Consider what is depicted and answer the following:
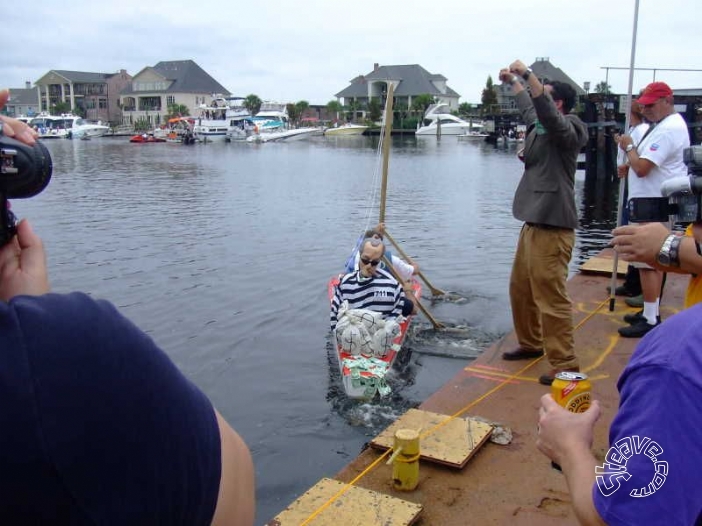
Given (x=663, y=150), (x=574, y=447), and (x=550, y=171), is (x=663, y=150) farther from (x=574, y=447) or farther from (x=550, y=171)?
(x=574, y=447)

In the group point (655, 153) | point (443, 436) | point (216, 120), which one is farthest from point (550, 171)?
point (216, 120)

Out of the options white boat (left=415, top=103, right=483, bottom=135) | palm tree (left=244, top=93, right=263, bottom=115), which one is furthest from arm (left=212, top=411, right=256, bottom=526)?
palm tree (left=244, top=93, right=263, bottom=115)

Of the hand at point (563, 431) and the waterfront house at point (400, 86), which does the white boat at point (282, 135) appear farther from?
the hand at point (563, 431)

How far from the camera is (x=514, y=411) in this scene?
17.0 ft

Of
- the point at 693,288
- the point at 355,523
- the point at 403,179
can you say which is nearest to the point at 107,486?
the point at 693,288

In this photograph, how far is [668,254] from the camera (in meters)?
2.42

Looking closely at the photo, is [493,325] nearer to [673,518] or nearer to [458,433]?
[458,433]

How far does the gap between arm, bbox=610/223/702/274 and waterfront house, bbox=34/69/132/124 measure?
4600 inches

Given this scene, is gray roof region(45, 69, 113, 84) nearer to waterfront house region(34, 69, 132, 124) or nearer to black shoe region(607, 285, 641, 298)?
waterfront house region(34, 69, 132, 124)

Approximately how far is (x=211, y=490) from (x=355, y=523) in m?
2.44

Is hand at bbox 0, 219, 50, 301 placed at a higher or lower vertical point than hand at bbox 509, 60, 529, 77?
lower

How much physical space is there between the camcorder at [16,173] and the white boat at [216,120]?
76.4 meters

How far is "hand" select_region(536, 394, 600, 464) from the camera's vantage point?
1.90 metres

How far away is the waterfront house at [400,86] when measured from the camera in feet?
343
